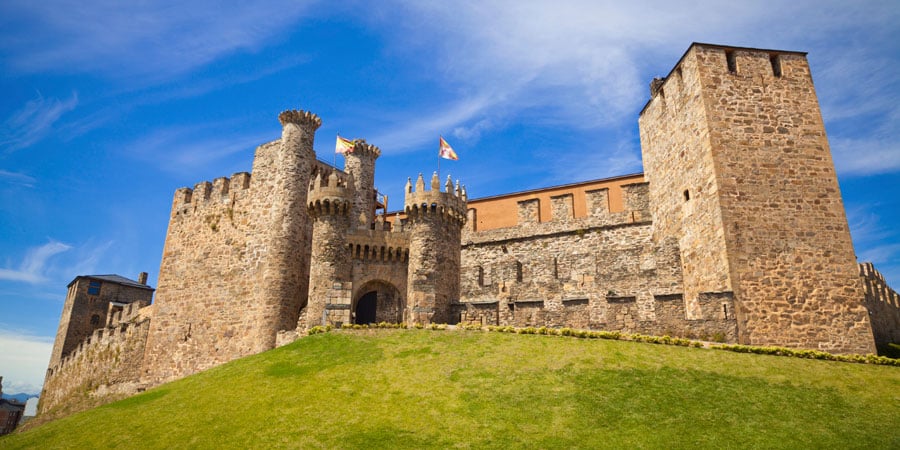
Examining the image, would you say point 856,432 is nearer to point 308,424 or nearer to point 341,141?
point 308,424

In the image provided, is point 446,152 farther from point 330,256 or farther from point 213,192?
point 213,192

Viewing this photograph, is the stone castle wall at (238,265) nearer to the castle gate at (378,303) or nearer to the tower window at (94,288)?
the castle gate at (378,303)

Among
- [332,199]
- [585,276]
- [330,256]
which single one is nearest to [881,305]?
[585,276]

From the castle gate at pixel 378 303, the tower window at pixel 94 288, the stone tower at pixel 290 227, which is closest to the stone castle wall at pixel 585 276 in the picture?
the castle gate at pixel 378 303

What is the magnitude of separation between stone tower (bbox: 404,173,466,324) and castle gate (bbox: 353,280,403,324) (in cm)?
196

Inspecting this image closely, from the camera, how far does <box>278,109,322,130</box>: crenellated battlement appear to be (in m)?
32.3

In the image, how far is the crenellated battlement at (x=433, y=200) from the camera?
85.3 ft

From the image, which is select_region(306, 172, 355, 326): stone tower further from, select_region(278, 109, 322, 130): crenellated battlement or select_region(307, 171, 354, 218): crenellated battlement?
select_region(278, 109, 322, 130): crenellated battlement

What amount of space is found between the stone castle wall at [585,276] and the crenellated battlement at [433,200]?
451cm

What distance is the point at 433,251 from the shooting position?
84.2ft

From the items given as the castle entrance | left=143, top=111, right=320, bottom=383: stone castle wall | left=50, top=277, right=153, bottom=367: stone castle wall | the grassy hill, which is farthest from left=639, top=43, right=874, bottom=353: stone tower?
left=50, top=277, right=153, bottom=367: stone castle wall

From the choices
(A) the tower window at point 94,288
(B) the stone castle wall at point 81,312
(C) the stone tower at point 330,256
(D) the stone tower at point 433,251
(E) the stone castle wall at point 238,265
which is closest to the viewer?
(D) the stone tower at point 433,251

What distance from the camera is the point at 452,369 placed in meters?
17.9

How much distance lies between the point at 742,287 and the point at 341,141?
22893 mm
